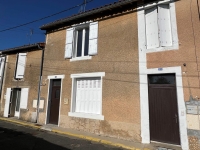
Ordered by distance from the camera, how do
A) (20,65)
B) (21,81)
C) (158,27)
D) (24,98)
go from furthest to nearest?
(20,65), (21,81), (24,98), (158,27)

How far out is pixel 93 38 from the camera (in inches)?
301

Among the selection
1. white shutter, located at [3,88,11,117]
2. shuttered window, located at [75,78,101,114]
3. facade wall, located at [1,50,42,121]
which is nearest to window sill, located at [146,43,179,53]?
shuttered window, located at [75,78,101,114]

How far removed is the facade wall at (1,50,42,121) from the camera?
31.1 feet

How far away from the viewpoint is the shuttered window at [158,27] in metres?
5.96

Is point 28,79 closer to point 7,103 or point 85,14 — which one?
point 7,103

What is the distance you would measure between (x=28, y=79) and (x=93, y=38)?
18.4 feet

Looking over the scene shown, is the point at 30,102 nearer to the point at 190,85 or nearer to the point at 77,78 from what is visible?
the point at 77,78

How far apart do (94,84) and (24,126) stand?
482 centimetres

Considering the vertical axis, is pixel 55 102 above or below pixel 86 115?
above

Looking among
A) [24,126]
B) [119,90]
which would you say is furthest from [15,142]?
[119,90]

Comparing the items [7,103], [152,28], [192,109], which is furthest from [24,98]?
[192,109]

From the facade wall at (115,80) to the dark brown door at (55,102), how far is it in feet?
1.97

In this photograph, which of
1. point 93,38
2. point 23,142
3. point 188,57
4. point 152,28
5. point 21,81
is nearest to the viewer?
point 188,57

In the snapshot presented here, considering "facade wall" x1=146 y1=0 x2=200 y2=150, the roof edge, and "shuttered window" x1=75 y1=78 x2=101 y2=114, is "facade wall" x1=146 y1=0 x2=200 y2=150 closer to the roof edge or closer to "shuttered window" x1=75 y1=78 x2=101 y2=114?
"shuttered window" x1=75 y1=78 x2=101 y2=114
